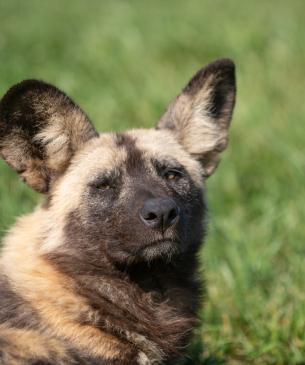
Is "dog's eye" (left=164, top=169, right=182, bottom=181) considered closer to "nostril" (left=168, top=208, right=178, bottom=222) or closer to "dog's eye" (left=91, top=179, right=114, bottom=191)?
"dog's eye" (left=91, top=179, right=114, bottom=191)

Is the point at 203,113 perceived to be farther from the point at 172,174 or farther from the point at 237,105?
the point at 237,105

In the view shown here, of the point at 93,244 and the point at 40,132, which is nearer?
the point at 93,244

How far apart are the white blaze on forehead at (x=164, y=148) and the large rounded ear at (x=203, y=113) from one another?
0.10 metres

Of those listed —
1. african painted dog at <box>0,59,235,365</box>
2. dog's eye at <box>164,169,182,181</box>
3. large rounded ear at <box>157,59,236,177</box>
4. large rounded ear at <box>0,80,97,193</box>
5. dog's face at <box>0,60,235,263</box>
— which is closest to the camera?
african painted dog at <box>0,59,235,365</box>

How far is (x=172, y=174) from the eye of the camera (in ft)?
13.4

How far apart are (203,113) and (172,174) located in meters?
0.63

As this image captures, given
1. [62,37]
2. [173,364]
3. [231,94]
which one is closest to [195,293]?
[173,364]

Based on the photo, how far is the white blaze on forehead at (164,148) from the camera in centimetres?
413

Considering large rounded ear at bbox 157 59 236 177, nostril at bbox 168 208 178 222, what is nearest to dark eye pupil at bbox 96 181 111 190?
nostril at bbox 168 208 178 222

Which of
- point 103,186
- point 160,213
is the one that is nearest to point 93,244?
point 103,186

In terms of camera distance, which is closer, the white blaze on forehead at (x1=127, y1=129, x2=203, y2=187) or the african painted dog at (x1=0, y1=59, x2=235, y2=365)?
the african painted dog at (x1=0, y1=59, x2=235, y2=365)

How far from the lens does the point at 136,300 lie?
3.70m

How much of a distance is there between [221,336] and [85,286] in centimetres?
123

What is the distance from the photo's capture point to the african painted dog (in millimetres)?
3443
